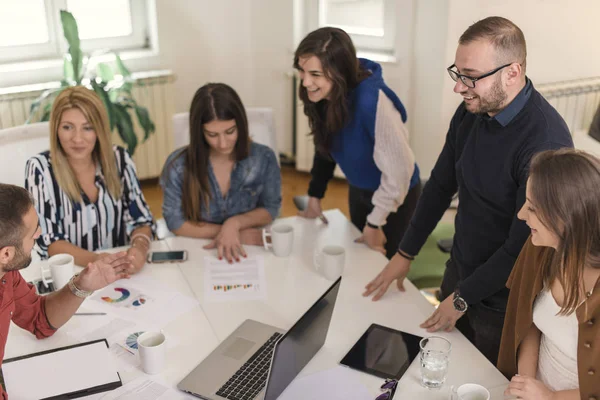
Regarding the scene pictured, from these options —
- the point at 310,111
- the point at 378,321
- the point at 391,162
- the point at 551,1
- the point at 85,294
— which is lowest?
the point at 378,321

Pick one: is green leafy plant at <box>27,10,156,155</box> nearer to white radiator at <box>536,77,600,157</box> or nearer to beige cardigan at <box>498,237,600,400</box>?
white radiator at <box>536,77,600,157</box>

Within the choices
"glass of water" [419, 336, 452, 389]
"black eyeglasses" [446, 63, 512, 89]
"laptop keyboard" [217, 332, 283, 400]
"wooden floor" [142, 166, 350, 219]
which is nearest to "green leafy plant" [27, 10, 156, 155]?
"wooden floor" [142, 166, 350, 219]

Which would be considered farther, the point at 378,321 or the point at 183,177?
the point at 183,177

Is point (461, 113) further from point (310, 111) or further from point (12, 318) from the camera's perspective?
point (12, 318)

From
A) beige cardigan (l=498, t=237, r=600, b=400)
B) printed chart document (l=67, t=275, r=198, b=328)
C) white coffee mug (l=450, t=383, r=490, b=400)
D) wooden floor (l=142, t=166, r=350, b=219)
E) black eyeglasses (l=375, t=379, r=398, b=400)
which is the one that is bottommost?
wooden floor (l=142, t=166, r=350, b=219)

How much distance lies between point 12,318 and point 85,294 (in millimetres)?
195

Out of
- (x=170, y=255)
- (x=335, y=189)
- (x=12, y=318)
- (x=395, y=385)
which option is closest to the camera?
(x=395, y=385)

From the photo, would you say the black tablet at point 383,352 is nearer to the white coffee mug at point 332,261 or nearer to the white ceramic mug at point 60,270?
the white coffee mug at point 332,261

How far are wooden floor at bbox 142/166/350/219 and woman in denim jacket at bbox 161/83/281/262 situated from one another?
1.71 m

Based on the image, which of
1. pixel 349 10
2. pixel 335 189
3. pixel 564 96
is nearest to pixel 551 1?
pixel 564 96

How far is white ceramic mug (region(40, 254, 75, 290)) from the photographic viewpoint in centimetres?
206

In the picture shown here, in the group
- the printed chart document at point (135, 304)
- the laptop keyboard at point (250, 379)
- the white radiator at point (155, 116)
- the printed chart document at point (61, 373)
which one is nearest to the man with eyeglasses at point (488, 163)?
the laptop keyboard at point (250, 379)

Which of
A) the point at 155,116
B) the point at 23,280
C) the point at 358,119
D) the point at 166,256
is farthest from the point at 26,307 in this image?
the point at 155,116

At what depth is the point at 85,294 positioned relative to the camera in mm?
1816
